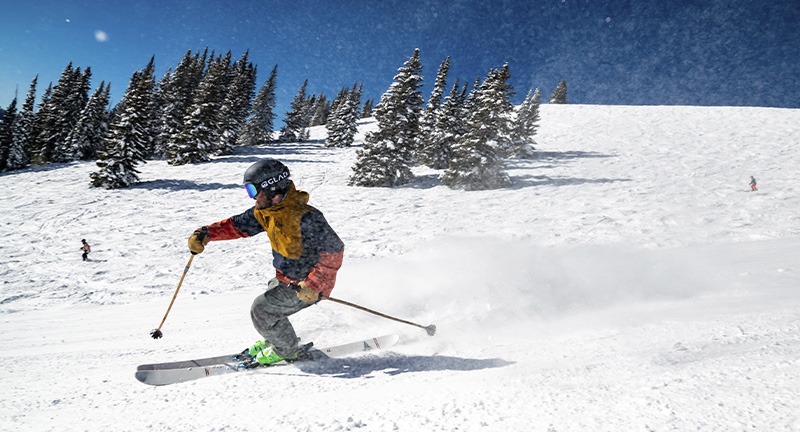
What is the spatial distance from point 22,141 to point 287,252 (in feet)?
211

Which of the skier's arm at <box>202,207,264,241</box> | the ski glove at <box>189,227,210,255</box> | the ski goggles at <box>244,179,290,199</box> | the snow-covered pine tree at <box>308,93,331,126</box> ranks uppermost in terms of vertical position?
the snow-covered pine tree at <box>308,93,331,126</box>

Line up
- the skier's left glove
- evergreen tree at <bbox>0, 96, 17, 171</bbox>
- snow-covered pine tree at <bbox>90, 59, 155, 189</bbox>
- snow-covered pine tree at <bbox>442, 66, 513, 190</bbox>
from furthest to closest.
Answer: evergreen tree at <bbox>0, 96, 17, 171</bbox> < snow-covered pine tree at <bbox>90, 59, 155, 189</bbox> < snow-covered pine tree at <bbox>442, 66, 513, 190</bbox> < the skier's left glove

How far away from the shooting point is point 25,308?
392 inches

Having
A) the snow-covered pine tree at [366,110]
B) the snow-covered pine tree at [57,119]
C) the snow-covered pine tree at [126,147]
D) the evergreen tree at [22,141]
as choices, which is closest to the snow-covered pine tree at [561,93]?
the snow-covered pine tree at [366,110]

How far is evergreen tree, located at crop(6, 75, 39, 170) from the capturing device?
48031mm

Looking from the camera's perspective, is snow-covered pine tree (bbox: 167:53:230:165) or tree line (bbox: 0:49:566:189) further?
snow-covered pine tree (bbox: 167:53:230:165)

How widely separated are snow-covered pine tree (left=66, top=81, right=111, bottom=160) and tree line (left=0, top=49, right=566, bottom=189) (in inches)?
4.4

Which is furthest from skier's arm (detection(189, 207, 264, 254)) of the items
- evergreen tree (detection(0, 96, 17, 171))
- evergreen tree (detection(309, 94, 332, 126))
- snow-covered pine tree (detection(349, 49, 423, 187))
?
evergreen tree (detection(309, 94, 332, 126))

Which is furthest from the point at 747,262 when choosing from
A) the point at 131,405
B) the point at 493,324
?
the point at 131,405

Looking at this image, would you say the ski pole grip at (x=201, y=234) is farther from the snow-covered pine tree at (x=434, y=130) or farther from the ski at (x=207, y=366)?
the snow-covered pine tree at (x=434, y=130)

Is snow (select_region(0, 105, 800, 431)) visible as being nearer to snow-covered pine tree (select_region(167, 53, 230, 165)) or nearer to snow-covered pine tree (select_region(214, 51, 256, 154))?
snow-covered pine tree (select_region(167, 53, 230, 165))

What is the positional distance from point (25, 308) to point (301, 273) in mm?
10480

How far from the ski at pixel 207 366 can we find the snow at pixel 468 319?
0.17 metres

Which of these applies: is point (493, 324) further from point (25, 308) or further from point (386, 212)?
point (386, 212)
